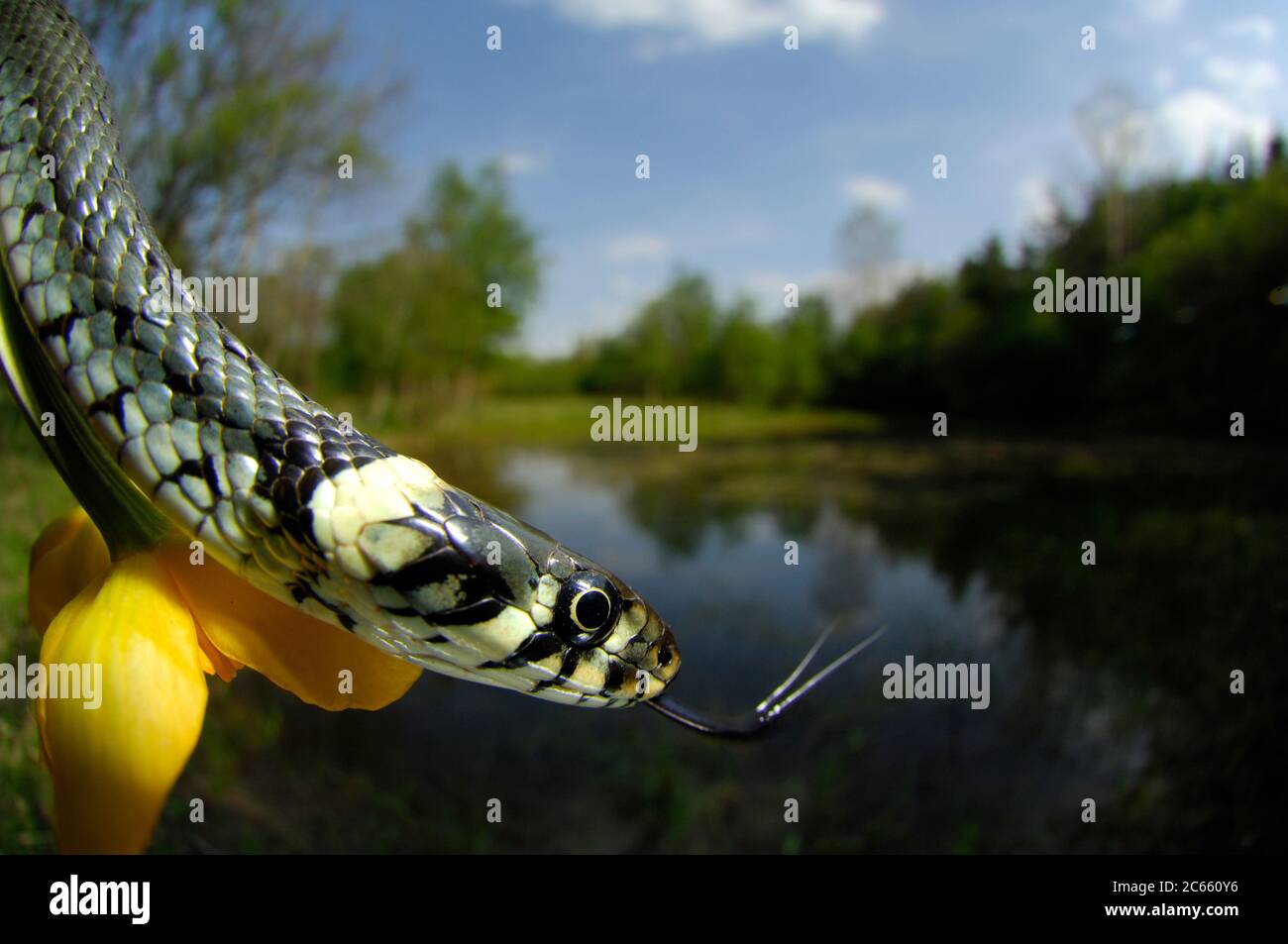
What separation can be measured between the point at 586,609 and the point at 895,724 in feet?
15.5

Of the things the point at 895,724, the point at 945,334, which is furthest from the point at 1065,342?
the point at 895,724

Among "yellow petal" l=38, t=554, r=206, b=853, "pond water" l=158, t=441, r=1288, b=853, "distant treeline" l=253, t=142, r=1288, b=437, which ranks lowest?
"pond water" l=158, t=441, r=1288, b=853

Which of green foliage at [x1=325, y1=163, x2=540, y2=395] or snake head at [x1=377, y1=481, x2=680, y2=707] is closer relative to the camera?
snake head at [x1=377, y1=481, x2=680, y2=707]

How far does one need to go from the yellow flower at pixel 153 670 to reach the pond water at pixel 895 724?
2.86 feet

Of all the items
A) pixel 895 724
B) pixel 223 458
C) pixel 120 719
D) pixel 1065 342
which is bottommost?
pixel 895 724

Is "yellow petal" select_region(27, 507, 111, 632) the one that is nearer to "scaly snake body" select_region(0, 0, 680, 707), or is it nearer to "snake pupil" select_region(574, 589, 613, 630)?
"scaly snake body" select_region(0, 0, 680, 707)

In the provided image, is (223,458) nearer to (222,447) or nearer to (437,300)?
(222,447)

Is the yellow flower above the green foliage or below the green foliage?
below

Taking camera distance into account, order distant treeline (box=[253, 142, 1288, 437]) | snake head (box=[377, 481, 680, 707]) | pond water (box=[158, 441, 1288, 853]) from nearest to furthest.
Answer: snake head (box=[377, 481, 680, 707]), pond water (box=[158, 441, 1288, 853]), distant treeline (box=[253, 142, 1288, 437])

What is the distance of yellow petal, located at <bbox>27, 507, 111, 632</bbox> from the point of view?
0.39 metres

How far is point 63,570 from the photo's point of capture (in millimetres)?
389

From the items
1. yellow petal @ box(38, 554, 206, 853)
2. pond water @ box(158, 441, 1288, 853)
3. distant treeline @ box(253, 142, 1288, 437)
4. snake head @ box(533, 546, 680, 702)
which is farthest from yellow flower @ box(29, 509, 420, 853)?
distant treeline @ box(253, 142, 1288, 437)

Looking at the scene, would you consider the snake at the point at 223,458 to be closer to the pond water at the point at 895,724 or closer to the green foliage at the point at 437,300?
the pond water at the point at 895,724
